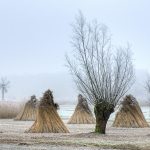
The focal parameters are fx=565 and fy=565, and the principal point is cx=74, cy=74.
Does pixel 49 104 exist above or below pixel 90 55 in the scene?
below

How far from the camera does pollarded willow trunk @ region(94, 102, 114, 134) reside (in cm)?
2386

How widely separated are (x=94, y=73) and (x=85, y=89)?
845 millimetres

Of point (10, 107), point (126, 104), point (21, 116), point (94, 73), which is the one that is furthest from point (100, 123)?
point (10, 107)

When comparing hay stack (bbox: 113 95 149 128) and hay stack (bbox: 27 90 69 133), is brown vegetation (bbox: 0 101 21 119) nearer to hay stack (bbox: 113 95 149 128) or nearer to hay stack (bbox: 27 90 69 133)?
hay stack (bbox: 113 95 149 128)

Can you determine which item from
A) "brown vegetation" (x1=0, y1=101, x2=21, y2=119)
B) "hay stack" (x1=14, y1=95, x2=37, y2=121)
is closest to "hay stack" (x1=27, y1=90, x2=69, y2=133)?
"hay stack" (x1=14, y1=95, x2=37, y2=121)

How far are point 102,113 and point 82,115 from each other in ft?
44.6

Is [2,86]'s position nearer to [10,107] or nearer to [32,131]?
[10,107]

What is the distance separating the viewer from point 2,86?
121 m

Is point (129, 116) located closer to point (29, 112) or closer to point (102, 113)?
point (102, 113)

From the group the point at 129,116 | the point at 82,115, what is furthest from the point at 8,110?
the point at 129,116

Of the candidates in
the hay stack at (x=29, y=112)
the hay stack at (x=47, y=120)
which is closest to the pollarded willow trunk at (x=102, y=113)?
the hay stack at (x=47, y=120)

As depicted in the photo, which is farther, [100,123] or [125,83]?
[125,83]

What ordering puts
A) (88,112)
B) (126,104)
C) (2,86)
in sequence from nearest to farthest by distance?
1. (126,104)
2. (88,112)
3. (2,86)

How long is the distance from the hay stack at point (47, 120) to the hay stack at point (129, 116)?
657cm
